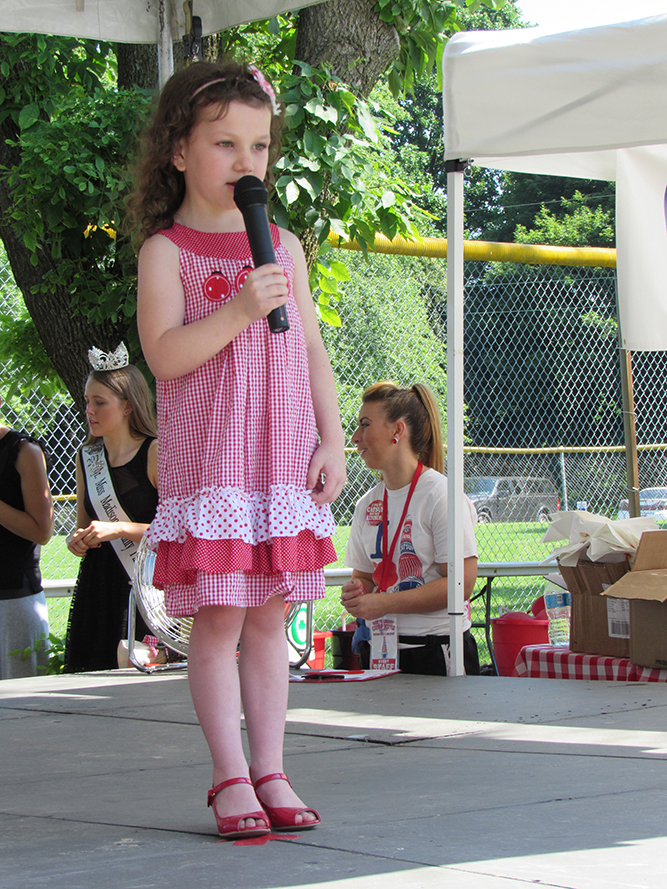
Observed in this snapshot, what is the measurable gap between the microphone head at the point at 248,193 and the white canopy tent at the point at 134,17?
280 cm

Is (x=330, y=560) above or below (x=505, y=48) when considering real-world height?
below

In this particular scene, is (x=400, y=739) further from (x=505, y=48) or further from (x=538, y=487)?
(x=538, y=487)

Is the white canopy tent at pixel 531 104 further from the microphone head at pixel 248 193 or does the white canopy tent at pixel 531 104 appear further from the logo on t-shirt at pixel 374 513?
the microphone head at pixel 248 193

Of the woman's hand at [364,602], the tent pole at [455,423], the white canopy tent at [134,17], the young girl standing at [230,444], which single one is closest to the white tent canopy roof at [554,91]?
the tent pole at [455,423]

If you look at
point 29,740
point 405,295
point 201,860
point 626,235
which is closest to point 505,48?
point 626,235

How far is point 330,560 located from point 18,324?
14.5 ft

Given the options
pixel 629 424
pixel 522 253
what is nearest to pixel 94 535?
pixel 629 424

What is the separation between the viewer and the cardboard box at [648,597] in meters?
4.07

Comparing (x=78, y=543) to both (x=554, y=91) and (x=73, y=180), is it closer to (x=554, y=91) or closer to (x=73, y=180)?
(x=73, y=180)

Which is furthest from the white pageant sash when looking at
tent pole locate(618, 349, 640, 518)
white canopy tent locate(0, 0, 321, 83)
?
tent pole locate(618, 349, 640, 518)

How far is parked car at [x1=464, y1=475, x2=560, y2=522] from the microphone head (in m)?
10.6

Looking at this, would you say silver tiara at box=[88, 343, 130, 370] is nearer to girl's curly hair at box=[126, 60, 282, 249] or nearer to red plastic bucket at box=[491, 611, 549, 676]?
red plastic bucket at box=[491, 611, 549, 676]

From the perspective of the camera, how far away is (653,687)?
3863 mm

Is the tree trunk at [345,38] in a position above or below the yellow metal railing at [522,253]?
above
